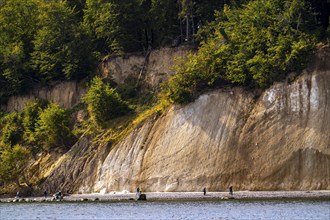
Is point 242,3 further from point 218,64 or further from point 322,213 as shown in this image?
point 322,213

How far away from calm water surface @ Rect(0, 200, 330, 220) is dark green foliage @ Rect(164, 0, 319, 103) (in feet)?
54.2

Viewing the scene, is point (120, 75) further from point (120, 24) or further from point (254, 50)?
point (254, 50)

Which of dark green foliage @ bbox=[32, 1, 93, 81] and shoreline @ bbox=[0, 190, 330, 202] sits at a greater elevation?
dark green foliage @ bbox=[32, 1, 93, 81]

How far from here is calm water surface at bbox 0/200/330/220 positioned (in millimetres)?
55219

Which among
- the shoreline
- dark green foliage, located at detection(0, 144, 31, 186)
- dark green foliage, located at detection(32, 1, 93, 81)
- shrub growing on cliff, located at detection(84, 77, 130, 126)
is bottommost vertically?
the shoreline

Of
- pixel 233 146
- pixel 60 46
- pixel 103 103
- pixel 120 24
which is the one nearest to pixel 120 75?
pixel 120 24

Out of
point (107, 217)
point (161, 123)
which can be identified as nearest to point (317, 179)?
point (161, 123)

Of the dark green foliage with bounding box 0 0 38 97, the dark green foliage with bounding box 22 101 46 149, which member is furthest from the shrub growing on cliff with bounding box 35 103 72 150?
the dark green foliage with bounding box 0 0 38 97

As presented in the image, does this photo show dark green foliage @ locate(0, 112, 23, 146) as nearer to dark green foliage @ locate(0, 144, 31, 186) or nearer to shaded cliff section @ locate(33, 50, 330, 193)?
dark green foliage @ locate(0, 144, 31, 186)

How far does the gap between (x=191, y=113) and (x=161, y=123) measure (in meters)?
3.43

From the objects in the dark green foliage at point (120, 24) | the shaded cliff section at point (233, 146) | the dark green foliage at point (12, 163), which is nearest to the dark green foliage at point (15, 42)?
the dark green foliage at point (120, 24)

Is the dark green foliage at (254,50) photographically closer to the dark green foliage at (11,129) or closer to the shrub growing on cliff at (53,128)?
the shrub growing on cliff at (53,128)

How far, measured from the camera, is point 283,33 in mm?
80625

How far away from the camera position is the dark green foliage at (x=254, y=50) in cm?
7875
